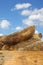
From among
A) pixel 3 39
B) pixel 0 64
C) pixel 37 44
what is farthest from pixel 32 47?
pixel 0 64

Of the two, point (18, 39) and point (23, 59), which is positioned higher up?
point (18, 39)

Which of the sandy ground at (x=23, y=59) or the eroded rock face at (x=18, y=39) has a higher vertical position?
the eroded rock face at (x=18, y=39)

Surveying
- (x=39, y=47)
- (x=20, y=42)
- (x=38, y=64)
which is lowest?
(x=38, y=64)

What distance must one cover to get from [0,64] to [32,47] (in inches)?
254

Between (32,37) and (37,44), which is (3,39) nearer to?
(32,37)

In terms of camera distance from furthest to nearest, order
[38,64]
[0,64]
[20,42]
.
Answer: [20,42] < [0,64] < [38,64]

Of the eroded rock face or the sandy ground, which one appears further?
the eroded rock face

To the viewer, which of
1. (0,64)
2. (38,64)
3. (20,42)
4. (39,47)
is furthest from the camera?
(20,42)

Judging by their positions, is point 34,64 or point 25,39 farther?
point 25,39

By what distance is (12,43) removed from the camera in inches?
677

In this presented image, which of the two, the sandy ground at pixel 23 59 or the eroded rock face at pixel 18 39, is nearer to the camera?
the sandy ground at pixel 23 59

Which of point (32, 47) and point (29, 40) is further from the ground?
point (29, 40)

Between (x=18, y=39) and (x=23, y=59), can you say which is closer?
(x=23, y=59)

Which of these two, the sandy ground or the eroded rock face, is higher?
the eroded rock face
